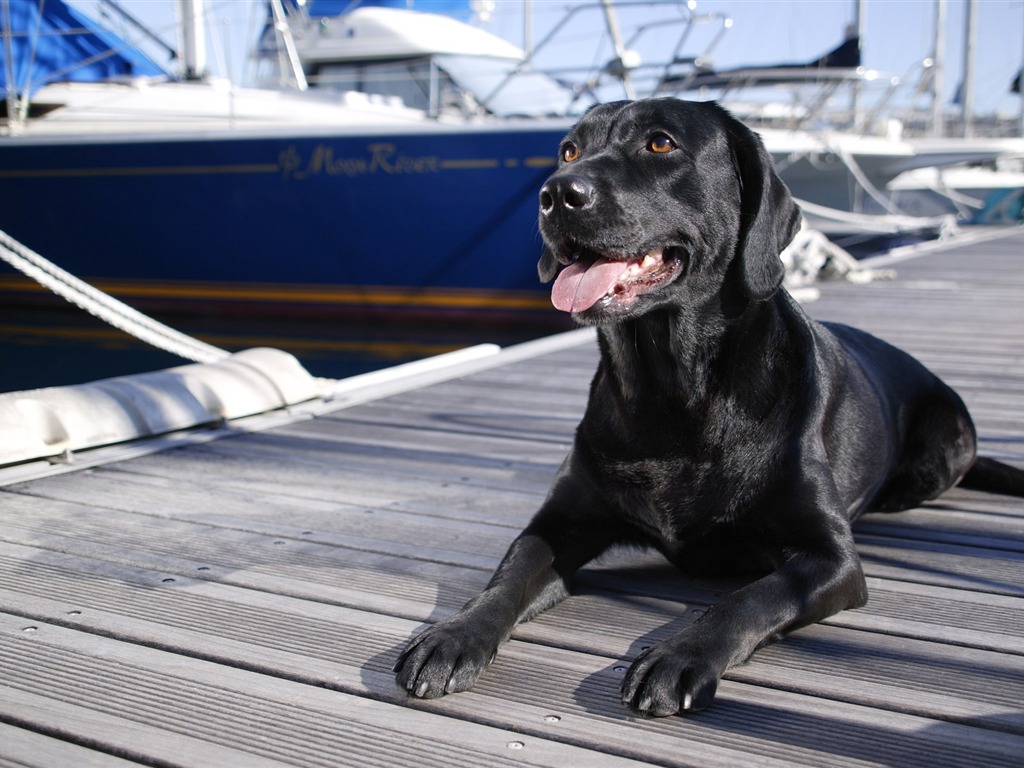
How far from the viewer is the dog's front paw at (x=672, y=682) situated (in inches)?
67.1

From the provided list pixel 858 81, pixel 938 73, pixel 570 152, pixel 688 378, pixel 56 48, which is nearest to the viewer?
pixel 688 378

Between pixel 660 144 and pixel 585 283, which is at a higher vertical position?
pixel 660 144

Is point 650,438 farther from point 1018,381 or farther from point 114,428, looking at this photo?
point 1018,381

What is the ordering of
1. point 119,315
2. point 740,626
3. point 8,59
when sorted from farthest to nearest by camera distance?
1. point 8,59
2. point 119,315
3. point 740,626

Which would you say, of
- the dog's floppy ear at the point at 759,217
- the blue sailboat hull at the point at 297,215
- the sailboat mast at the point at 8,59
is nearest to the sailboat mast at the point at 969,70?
the blue sailboat hull at the point at 297,215

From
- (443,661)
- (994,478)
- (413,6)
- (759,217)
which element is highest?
(413,6)

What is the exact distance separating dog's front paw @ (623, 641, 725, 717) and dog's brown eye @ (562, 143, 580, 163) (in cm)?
117

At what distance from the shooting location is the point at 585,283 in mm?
2213

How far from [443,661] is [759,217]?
1180 mm

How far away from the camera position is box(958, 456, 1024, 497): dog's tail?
3.03 meters

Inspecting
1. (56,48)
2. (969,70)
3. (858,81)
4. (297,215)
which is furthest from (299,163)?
(969,70)

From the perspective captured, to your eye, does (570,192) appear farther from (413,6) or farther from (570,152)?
(413,6)

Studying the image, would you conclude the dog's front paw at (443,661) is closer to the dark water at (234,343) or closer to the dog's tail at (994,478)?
the dog's tail at (994,478)

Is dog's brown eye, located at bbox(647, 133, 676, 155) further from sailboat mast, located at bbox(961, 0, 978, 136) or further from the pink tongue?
sailboat mast, located at bbox(961, 0, 978, 136)
